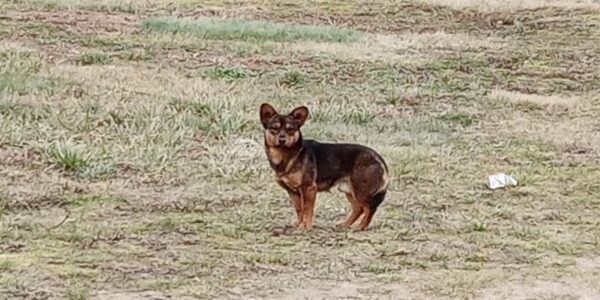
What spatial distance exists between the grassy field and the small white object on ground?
14 cm

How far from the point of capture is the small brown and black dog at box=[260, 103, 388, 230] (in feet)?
22.8

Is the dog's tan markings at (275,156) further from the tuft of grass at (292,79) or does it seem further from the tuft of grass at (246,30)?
the tuft of grass at (246,30)

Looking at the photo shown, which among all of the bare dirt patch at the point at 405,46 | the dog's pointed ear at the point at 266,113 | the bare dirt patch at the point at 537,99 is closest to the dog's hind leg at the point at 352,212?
the dog's pointed ear at the point at 266,113

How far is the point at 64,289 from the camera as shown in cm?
594

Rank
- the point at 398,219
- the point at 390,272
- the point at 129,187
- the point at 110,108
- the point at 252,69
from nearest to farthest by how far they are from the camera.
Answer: the point at 390,272 < the point at 398,219 < the point at 129,187 < the point at 110,108 < the point at 252,69

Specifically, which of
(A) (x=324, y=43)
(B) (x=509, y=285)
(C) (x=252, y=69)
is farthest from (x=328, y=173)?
(A) (x=324, y=43)

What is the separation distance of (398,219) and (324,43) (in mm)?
9896

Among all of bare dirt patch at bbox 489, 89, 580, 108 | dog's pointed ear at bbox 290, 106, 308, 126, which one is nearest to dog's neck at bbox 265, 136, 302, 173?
dog's pointed ear at bbox 290, 106, 308, 126

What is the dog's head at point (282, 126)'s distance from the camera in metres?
6.95

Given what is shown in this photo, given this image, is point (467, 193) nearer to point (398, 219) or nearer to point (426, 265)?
point (398, 219)

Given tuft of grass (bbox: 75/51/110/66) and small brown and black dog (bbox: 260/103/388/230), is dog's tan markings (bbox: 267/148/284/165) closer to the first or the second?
small brown and black dog (bbox: 260/103/388/230)

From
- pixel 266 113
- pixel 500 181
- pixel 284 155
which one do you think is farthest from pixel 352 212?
pixel 500 181

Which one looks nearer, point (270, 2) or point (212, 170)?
point (212, 170)

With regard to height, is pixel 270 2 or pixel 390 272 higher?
pixel 270 2
